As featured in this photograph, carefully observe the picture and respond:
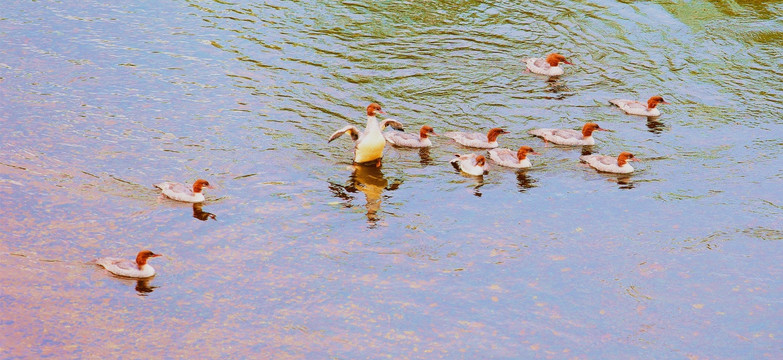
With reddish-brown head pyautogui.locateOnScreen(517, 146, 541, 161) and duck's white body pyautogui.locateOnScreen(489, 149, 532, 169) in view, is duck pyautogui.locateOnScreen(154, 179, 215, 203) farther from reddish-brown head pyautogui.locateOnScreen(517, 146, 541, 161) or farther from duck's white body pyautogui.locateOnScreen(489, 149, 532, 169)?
reddish-brown head pyautogui.locateOnScreen(517, 146, 541, 161)

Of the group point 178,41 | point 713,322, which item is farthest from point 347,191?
point 178,41

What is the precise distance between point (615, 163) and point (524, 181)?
170 cm

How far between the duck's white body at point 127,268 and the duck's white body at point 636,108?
34.5 ft

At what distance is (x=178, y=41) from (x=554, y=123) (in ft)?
28.7

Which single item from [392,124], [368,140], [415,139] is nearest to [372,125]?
[368,140]

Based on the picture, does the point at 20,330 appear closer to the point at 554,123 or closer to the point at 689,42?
the point at 554,123

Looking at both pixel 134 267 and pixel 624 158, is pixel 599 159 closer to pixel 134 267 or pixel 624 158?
pixel 624 158

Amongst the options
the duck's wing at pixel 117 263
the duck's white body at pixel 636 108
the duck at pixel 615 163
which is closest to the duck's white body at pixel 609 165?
the duck at pixel 615 163

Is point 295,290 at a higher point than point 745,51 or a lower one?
lower

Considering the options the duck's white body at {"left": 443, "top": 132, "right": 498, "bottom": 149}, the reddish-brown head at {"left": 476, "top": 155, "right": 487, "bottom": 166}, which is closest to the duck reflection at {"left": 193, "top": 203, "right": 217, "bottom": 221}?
the reddish-brown head at {"left": 476, "top": 155, "right": 487, "bottom": 166}

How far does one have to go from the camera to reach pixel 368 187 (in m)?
17.2

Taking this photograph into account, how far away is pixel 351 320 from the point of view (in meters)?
12.8

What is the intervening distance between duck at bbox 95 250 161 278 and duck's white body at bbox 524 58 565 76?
422 inches

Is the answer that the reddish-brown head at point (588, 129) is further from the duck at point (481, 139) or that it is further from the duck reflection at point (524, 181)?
the duck reflection at point (524, 181)
